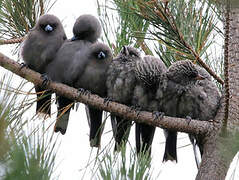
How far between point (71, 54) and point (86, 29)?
1.21 feet

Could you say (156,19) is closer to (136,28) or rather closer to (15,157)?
(136,28)

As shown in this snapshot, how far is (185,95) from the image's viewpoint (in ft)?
11.0

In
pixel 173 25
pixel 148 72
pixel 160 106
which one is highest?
pixel 173 25

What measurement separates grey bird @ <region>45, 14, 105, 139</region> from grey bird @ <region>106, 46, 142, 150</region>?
0.32 m

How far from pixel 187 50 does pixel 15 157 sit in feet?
6.14

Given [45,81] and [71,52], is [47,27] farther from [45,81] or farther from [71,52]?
[45,81]

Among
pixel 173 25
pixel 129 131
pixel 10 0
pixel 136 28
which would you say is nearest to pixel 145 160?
pixel 173 25

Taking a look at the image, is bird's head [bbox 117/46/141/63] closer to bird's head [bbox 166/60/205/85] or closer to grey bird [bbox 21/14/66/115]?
bird's head [bbox 166/60/205/85]

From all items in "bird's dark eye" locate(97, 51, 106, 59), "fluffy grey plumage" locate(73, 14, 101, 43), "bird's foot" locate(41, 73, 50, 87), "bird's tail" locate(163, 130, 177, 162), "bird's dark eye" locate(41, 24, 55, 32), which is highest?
"fluffy grey plumage" locate(73, 14, 101, 43)

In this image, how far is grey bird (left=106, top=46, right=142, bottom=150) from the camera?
339 centimetres

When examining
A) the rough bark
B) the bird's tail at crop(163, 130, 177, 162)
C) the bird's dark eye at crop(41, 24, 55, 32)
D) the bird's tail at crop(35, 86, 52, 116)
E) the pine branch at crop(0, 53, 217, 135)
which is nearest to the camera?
the rough bark

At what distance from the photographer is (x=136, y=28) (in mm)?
3324

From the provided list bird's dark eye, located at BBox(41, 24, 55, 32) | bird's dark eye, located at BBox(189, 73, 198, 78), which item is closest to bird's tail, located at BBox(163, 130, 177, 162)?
bird's dark eye, located at BBox(189, 73, 198, 78)

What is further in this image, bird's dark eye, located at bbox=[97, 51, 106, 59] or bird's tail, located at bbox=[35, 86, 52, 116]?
bird's dark eye, located at bbox=[97, 51, 106, 59]
